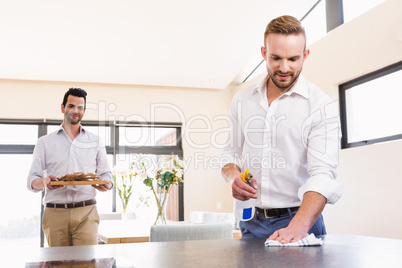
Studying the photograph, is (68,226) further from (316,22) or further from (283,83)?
(316,22)

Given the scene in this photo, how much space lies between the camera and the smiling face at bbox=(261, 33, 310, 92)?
134cm

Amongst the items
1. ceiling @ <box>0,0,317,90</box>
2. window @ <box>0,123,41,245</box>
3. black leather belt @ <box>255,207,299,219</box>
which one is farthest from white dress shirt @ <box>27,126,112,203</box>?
window @ <box>0,123,41,245</box>

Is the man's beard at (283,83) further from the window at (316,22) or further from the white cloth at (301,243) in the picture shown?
the window at (316,22)

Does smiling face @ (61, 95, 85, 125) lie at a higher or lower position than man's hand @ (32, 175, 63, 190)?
higher

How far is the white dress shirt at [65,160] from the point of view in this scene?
251cm

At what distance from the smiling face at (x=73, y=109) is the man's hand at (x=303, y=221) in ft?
5.82

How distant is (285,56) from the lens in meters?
1.35

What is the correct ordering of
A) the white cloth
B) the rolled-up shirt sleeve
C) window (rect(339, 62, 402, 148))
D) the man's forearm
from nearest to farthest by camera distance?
the white cloth < the rolled-up shirt sleeve < the man's forearm < window (rect(339, 62, 402, 148))

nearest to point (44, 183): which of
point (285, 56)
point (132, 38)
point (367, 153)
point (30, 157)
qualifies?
point (285, 56)

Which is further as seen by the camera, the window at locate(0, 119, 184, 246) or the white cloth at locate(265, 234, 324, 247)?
the window at locate(0, 119, 184, 246)

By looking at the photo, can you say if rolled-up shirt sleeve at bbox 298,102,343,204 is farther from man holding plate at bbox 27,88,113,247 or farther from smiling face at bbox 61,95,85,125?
smiling face at bbox 61,95,85,125

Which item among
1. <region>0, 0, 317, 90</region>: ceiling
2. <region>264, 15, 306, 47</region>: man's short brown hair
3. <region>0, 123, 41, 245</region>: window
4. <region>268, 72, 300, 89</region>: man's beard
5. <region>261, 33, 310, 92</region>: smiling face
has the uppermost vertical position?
<region>0, 0, 317, 90</region>: ceiling

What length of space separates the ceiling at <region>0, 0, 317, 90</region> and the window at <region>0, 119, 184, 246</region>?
814 millimetres

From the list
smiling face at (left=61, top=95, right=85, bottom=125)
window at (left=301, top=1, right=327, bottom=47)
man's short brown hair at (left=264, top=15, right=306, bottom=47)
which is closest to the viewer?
man's short brown hair at (left=264, top=15, right=306, bottom=47)
